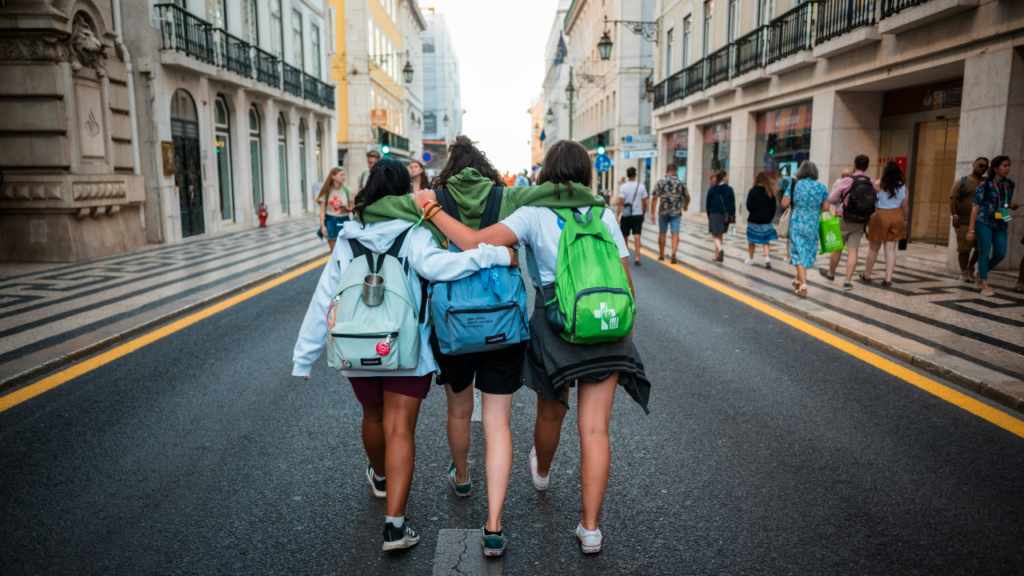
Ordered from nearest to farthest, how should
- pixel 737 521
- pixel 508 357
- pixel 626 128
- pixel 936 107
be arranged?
pixel 508 357
pixel 737 521
pixel 936 107
pixel 626 128

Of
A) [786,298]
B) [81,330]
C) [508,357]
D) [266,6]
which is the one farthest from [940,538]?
[266,6]

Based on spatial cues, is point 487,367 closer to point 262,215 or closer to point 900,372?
point 900,372

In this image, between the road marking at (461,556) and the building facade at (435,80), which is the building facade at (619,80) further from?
the building facade at (435,80)

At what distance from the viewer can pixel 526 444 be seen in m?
4.53

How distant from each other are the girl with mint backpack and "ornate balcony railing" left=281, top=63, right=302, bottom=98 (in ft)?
91.4

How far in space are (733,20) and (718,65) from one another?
1448 mm

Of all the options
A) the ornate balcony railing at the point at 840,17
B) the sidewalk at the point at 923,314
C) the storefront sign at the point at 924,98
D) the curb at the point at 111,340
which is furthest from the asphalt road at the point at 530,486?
the ornate balcony railing at the point at 840,17

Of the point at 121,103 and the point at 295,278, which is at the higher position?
the point at 121,103

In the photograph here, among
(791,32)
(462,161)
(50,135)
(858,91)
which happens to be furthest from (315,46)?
(462,161)

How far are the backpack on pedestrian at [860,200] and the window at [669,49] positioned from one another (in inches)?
865

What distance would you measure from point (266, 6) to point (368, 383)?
27.7 meters

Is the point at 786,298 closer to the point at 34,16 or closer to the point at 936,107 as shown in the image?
the point at 936,107

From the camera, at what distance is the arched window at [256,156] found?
88.5 ft

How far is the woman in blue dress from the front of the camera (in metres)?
10.2
